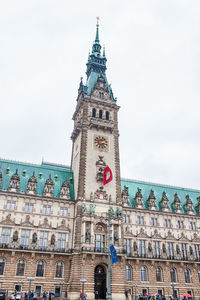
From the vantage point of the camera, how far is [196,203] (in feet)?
243

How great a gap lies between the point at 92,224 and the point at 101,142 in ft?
62.5

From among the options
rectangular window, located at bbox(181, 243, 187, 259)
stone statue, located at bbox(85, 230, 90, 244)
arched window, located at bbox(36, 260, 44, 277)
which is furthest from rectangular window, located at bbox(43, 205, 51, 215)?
rectangular window, located at bbox(181, 243, 187, 259)

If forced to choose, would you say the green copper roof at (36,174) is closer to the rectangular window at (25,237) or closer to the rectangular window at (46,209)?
the rectangular window at (46,209)

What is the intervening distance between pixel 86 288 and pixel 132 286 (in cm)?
1194

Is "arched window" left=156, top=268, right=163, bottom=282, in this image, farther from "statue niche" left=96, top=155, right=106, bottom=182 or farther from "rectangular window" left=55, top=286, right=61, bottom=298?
"statue niche" left=96, top=155, right=106, bottom=182

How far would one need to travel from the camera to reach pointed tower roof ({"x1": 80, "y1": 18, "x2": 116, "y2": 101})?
7260cm

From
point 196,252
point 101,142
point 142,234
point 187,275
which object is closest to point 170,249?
point 187,275

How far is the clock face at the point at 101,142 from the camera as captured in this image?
63.8m

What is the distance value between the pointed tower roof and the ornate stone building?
0.78m

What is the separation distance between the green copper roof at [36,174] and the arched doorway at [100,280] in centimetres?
1565

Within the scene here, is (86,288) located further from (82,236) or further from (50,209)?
(50,209)

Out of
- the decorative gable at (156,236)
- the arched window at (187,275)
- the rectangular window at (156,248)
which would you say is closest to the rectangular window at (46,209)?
the decorative gable at (156,236)

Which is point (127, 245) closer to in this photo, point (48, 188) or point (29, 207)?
point (48, 188)

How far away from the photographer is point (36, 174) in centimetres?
6134
